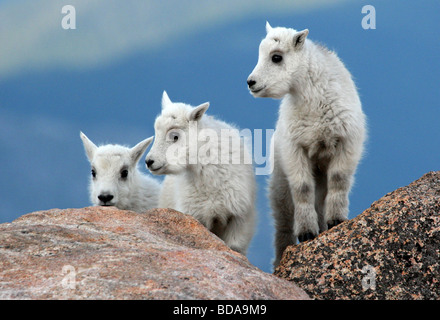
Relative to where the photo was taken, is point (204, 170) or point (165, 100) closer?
point (204, 170)

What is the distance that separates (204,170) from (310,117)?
166cm

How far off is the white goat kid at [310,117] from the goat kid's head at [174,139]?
0.96 meters

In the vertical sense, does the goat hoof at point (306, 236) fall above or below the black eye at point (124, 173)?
below

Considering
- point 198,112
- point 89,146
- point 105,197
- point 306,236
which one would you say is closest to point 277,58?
point 198,112

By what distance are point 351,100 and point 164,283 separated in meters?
4.51

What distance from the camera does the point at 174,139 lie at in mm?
8141

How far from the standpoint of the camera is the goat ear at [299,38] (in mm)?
7926

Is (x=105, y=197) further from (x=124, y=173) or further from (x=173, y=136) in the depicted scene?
(x=173, y=136)

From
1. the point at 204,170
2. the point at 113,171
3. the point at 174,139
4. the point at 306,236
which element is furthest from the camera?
the point at 113,171

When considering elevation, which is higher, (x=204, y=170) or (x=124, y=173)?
(x=124, y=173)

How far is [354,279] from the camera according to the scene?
6.08 meters

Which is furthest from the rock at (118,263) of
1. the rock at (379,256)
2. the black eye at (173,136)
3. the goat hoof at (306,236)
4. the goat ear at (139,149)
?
the goat ear at (139,149)

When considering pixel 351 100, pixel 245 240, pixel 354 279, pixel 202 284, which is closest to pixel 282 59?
pixel 351 100

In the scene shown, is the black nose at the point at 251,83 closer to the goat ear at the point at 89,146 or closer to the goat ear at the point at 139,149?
the goat ear at the point at 139,149
